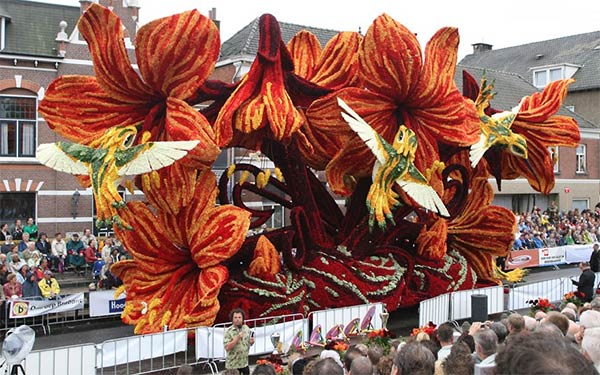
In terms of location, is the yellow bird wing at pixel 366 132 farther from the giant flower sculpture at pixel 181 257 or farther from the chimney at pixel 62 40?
the chimney at pixel 62 40

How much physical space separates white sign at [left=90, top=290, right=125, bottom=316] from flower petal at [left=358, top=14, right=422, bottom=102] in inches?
286

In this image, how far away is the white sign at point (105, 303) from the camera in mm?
14836

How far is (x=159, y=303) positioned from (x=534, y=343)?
32.8 feet

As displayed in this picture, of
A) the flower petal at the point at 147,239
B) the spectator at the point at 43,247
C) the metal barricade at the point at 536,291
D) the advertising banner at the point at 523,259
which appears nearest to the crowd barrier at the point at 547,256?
the advertising banner at the point at 523,259

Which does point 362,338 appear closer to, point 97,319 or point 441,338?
point 441,338

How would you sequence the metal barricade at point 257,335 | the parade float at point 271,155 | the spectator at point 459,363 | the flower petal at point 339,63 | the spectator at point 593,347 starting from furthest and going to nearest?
the flower petal at point 339,63 < the parade float at point 271,155 < the metal barricade at point 257,335 < the spectator at point 459,363 < the spectator at point 593,347

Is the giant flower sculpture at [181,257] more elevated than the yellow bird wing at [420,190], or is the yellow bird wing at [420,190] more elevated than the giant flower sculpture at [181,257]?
the yellow bird wing at [420,190]

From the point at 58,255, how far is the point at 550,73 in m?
33.9

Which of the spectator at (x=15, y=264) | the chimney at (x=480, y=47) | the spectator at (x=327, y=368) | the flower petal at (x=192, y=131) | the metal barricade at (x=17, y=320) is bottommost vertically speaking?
the metal barricade at (x=17, y=320)

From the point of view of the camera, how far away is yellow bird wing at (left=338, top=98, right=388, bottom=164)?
12.3 meters

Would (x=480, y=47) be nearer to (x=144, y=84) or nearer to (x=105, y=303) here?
(x=105, y=303)

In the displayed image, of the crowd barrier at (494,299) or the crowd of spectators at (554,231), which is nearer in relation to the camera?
the crowd barrier at (494,299)

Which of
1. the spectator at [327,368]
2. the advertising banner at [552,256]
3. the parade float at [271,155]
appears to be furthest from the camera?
the advertising banner at [552,256]

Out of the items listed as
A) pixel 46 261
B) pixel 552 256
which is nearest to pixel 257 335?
pixel 46 261
